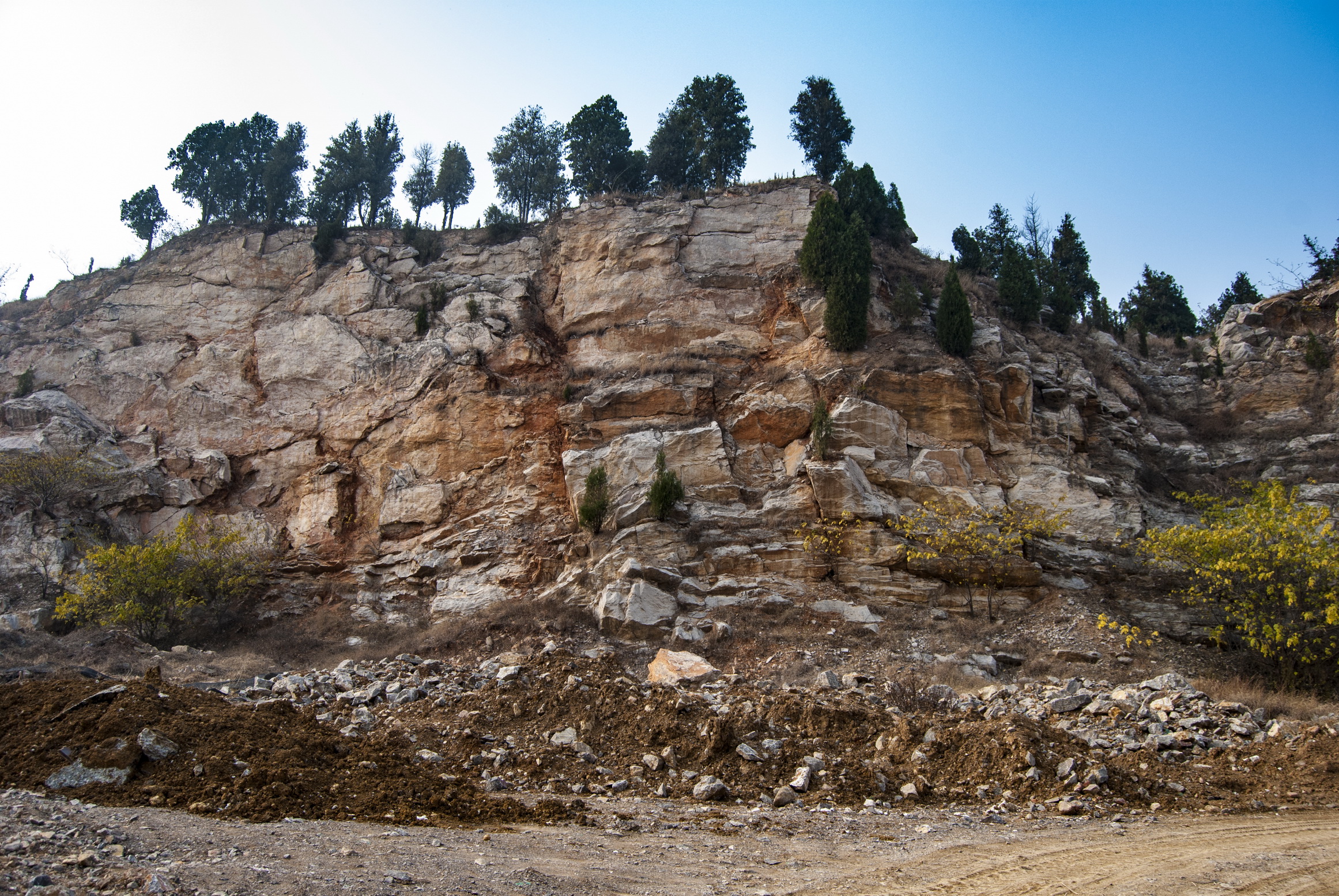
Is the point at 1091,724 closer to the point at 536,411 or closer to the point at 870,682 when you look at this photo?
the point at 870,682

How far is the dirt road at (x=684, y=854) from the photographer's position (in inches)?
205

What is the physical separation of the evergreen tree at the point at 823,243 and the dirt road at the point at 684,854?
19.0 m

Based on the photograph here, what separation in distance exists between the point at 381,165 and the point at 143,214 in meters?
12.1

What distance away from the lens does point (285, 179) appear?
33906mm

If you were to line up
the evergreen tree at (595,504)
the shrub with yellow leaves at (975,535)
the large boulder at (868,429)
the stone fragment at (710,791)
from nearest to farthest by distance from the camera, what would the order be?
the stone fragment at (710,791) → the shrub with yellow leaves at (975,535) → the evergreen tree at (595,504) → the large boulder at (868,429)

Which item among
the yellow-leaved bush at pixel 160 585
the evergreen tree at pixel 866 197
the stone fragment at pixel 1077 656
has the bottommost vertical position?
the stone fragment at pixel 1077 656

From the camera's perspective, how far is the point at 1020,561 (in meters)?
18.6

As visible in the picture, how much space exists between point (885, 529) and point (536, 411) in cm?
1150

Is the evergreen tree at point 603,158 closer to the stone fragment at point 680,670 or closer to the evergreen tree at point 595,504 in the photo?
the evergreen tree at point 595,504

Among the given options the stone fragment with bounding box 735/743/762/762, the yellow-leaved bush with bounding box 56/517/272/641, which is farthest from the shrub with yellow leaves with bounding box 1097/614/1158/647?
the yellow-leaved bush with bounding box 56/517/272/641

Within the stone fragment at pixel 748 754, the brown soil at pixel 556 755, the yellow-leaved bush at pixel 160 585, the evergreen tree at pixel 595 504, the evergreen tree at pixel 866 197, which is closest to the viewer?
the brown soil at pixel 556 755

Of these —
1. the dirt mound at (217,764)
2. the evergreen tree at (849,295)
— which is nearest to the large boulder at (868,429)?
the evergreen tree at (849,295)

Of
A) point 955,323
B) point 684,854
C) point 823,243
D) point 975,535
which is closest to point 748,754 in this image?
point 684,854

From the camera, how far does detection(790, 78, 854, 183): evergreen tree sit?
3241 centimetres
